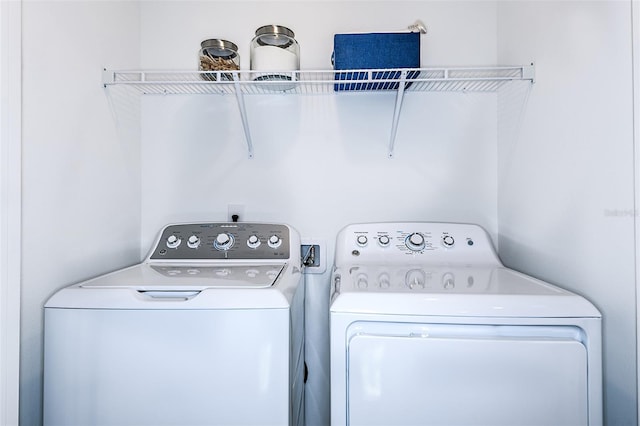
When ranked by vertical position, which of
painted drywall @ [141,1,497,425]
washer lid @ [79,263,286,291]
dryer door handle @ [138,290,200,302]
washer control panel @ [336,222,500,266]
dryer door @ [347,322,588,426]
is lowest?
dryer door @ [347,322,588,426]

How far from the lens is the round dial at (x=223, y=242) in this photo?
1.44 meters

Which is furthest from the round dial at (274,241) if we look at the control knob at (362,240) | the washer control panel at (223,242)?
the control knob at (362,240)

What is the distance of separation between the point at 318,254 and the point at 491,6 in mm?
1452

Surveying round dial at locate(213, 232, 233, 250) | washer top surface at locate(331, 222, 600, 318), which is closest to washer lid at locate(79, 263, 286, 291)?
round dial at locate(213, 232, 233, 250)

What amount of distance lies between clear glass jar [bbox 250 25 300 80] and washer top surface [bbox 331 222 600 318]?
718mm

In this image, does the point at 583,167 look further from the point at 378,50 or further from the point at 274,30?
the point at 274,30

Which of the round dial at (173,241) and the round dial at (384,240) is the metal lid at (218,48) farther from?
the round dial at (384,240)

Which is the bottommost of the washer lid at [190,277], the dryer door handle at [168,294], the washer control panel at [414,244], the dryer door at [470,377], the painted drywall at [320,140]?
the dryer door at [470,377]

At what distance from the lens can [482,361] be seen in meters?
0.86

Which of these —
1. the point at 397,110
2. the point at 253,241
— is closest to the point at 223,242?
the point at 253,241

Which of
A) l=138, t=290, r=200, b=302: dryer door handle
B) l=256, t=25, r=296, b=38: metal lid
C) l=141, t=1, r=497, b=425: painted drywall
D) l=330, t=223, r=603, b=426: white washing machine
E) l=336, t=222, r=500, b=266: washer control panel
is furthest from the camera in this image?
l=141, t=1, r=497, b=425: painted drywall

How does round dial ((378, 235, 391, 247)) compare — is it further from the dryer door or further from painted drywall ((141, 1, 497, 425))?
the dryer door

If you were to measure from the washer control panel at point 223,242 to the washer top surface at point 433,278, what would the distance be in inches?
10.8

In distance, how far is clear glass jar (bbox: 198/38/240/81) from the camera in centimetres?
142
